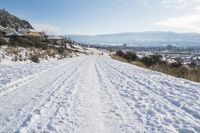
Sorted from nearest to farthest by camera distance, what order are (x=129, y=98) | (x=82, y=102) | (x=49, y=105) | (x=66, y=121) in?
(x=66, y=121), (x=49, y=105), (x=82, y=102), (x=129, y=98)

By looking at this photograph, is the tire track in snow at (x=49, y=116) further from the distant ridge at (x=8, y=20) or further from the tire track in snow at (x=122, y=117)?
the distant ridge at (x=8, y=20)

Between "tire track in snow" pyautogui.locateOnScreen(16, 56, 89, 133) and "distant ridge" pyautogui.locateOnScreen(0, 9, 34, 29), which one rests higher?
"distant ridge" pyautogui.locateOnScreen(0, 9, 34, 29)

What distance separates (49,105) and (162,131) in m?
3.34

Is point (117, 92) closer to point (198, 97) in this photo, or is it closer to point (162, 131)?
point (198, 97)

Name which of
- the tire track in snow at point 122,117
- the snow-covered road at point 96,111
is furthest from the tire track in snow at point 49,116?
the tire track in snow at point 122,117

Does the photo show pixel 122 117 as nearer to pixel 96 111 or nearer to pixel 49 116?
pixel 96 111

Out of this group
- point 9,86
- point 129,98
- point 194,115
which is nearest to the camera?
point 194,115

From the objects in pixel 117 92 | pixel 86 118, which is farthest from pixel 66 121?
pixel 117 92

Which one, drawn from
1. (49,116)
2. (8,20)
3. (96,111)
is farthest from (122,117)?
(8,20)

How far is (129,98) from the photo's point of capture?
30.0ft

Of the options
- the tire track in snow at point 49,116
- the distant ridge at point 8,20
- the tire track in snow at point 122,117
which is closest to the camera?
the tire track in snow at point 49,116

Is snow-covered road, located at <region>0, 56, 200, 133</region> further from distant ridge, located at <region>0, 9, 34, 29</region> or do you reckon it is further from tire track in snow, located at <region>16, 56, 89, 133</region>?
distant ridge, located at <region>0, 9, 34, 29</region>

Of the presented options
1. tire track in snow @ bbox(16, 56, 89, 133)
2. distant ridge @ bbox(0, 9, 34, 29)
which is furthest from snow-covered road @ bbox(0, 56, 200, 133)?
distant ridge @ bbox(0, 9, 34, 29)

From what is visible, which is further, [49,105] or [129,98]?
[129,98]
